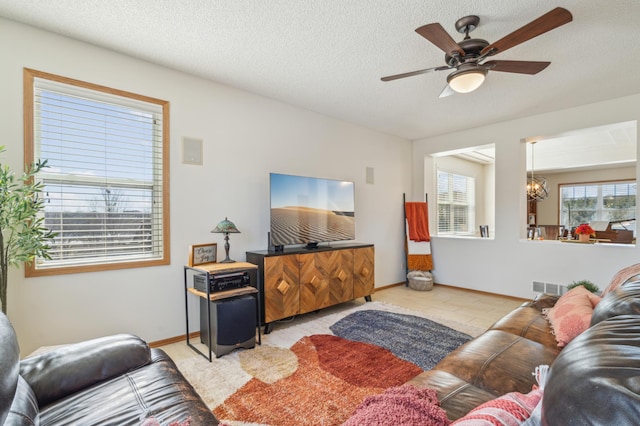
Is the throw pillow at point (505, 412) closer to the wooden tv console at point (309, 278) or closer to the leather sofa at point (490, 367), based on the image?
the leather sofa at point (490, 367)

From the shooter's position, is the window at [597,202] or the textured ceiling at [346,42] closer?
the textured ceiling at [346,42]

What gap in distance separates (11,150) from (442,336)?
3.95 meters

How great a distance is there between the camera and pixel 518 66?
226 centimetres

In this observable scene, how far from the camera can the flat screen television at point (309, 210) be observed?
335 centimetres

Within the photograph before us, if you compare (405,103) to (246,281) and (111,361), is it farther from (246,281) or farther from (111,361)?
(111,361)

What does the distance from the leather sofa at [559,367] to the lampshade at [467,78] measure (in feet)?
5.24

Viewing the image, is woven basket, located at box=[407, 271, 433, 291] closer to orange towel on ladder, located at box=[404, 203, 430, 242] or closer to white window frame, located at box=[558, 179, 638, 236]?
orange towel on ladder, located at box=[404, 203, 430, 242]

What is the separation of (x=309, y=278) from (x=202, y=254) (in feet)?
3.92

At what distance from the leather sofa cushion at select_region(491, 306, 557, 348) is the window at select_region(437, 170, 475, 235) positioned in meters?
3.94

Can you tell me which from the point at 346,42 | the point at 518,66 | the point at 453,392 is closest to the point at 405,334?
the point at 453,392

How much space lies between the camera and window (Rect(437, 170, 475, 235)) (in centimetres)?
627

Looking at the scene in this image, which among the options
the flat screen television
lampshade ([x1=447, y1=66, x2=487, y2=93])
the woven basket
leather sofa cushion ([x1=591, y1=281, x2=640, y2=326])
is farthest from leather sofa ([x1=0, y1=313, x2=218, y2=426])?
the woven basket

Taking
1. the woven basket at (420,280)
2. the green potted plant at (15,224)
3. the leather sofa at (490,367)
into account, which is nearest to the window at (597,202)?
the woven basket at (420,280)

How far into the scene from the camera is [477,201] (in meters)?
7.51
